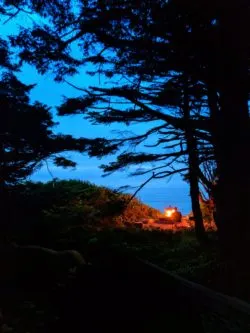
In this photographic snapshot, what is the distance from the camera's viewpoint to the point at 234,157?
190 inches

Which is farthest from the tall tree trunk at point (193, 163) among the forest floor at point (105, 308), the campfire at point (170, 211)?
the campfire at point (170, 211)

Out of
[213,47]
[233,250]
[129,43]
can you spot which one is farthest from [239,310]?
[129,43]

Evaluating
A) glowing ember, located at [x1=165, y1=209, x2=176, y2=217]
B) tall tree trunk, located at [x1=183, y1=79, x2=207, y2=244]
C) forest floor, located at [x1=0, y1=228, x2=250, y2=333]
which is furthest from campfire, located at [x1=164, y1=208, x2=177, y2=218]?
forest floor, located at [x1=0, y1=228, x2=250, y2=333]

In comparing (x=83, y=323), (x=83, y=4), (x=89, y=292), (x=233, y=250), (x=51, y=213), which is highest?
(x=83, y=4)

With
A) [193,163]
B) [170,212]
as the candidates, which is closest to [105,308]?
[193,163]

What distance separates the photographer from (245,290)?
447 centimetres

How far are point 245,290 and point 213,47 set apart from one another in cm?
275

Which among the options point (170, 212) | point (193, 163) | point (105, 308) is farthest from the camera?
point (170, 212)

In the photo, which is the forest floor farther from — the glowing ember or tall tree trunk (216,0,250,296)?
the glowing ember

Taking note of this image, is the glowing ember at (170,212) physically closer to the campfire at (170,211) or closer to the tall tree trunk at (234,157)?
the campfire at (170,211)

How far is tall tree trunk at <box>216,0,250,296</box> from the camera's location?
461 centimetres

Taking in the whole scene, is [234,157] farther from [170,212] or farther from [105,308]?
[170,212]

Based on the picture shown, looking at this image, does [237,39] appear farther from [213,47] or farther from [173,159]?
[173,159]

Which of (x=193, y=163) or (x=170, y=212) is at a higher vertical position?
(x=170, y=212)
